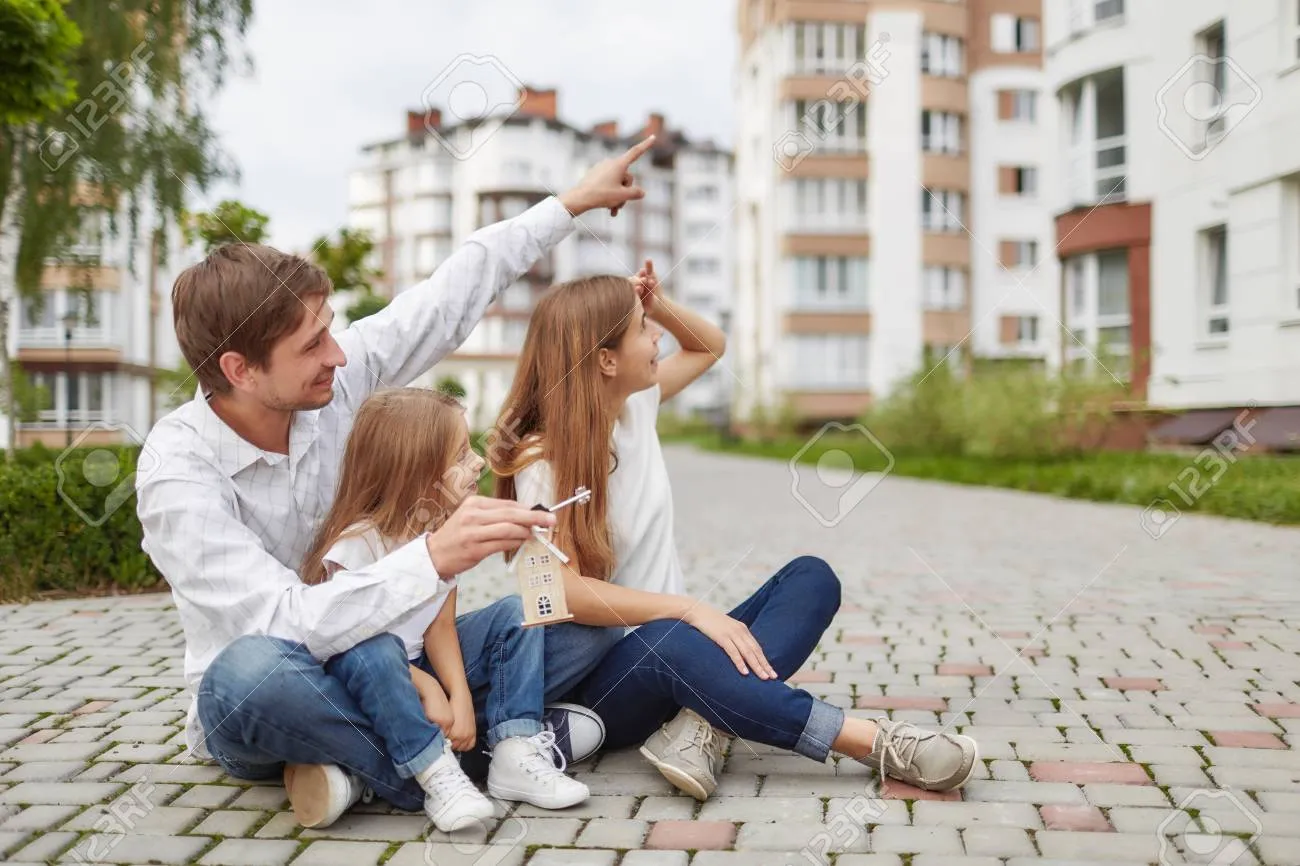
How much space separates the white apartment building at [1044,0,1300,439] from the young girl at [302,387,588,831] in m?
13.1

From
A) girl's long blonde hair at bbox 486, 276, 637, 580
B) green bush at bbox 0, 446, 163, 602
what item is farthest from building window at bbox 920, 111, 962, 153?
girl's long blonde hair at bbox 486, 276, 637, 580

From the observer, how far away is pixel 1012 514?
11.7 meters

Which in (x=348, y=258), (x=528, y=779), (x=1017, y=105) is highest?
(x=1017, y=105)

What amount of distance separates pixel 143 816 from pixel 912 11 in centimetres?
3888

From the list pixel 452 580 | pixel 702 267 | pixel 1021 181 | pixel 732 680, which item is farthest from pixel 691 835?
pixel 702 267

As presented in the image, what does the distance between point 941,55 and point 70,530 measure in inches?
1433

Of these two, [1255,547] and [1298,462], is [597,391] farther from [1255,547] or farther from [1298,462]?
[1298,462]

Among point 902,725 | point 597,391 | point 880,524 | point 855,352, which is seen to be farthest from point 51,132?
point 855,352

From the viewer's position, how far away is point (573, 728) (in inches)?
129

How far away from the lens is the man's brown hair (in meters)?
2.83

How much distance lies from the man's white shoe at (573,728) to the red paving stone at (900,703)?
1.14m

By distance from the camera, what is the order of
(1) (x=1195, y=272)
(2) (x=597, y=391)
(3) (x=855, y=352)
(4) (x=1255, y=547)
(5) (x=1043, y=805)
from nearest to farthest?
(5) (x=1043, y=805) → (2) (x=597, y=391) → (4) (x=1255, y=547) → (1) (x=1195, y=272) → (3) (x=855, y=352)

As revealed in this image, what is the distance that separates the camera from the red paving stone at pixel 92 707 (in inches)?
163

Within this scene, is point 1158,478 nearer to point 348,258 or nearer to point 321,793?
point 348,258
